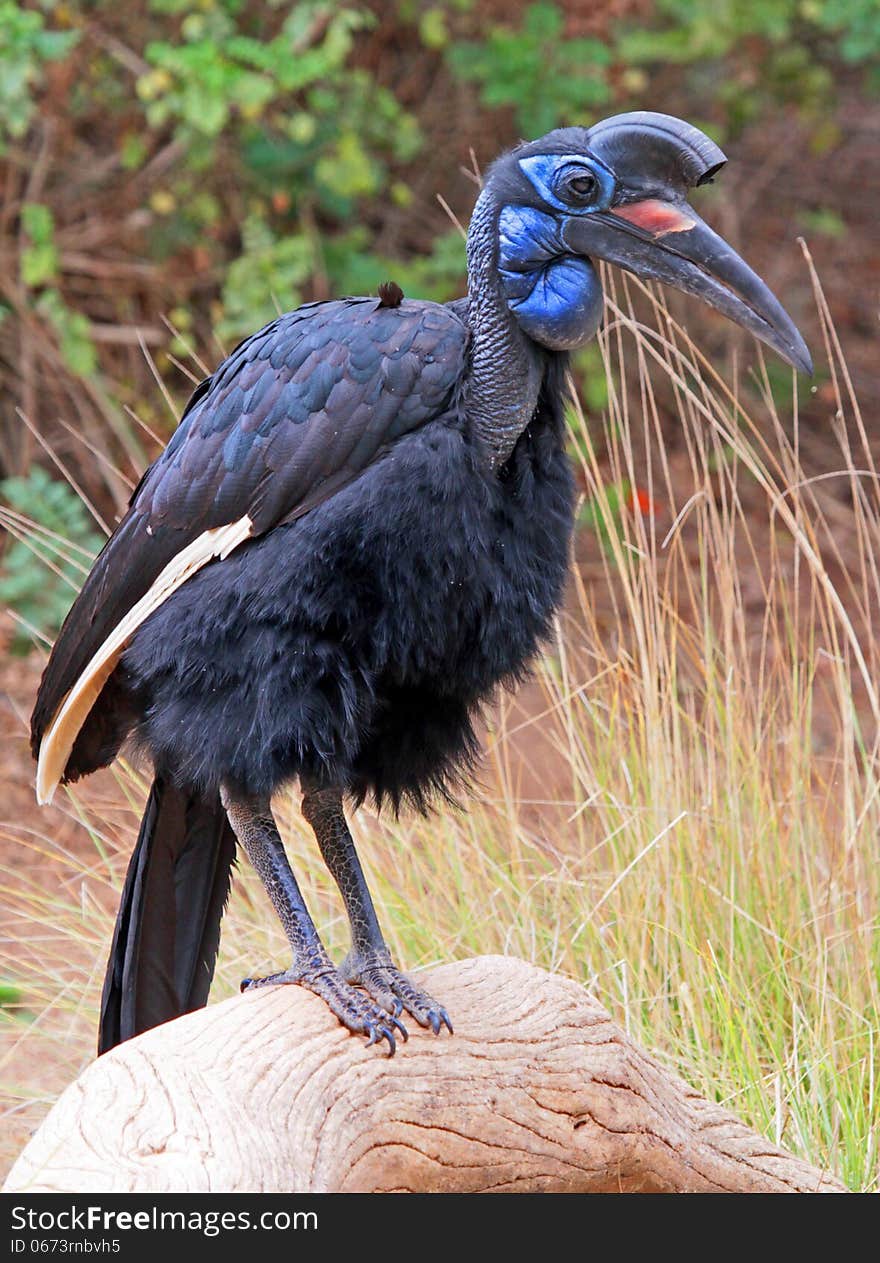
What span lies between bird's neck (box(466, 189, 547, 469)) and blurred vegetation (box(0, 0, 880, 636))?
9.15 feet

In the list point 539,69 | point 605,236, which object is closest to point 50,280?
point 539,69

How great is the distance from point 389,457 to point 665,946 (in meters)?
1.39

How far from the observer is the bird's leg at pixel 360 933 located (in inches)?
113

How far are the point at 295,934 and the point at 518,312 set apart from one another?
1.15 metres

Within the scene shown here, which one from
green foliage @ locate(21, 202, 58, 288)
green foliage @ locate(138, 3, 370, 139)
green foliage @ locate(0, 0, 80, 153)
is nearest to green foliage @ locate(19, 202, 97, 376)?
green foliage @ locate(21, 202, 58, 288)

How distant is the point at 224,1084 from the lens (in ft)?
8.01

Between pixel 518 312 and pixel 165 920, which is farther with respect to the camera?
pixel 165 920

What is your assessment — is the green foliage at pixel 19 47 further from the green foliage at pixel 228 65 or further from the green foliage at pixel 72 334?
the green foliage at pixel 72 334

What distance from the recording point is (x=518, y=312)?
2818 millimetres

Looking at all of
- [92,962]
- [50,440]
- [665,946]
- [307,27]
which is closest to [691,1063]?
[665,946]

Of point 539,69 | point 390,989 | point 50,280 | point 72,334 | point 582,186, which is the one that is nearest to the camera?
point 582,186

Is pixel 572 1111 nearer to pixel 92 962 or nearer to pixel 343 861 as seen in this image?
pixel 343 861

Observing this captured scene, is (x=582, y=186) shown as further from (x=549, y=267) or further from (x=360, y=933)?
(x=360, y=933)

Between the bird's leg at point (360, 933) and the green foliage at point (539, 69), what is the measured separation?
3544 millimetres
